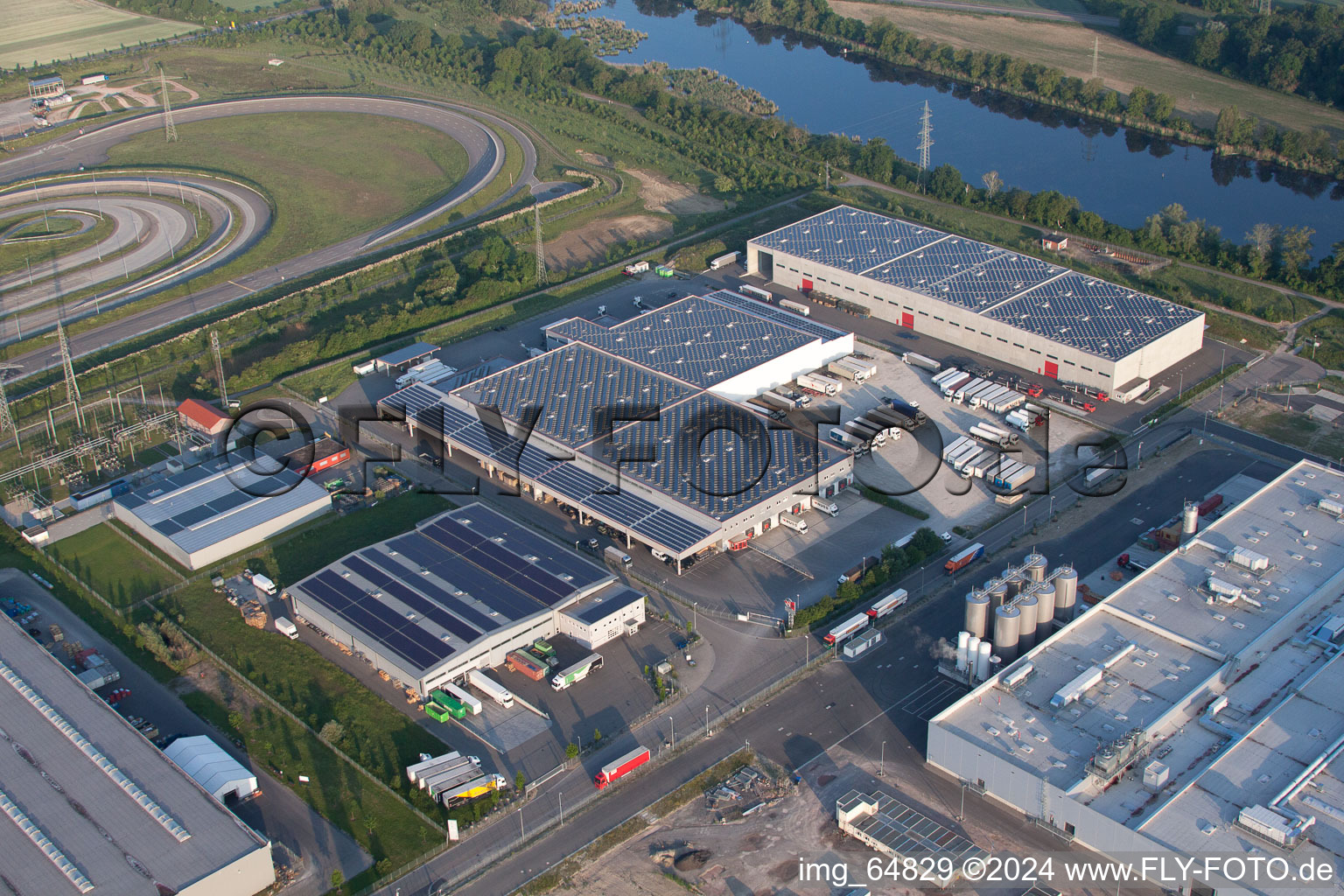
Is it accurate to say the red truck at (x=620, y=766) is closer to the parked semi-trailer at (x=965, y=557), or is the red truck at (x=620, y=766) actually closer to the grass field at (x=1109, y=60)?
the parked semi-trailer at (x=965, y=557)

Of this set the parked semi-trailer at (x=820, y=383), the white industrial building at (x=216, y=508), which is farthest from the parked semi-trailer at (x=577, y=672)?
the parked semi-trailer at (x=820, y=383)

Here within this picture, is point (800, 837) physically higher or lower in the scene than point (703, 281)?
lower

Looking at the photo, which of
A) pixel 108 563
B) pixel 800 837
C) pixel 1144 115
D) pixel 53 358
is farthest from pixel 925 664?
pixel 1144 115

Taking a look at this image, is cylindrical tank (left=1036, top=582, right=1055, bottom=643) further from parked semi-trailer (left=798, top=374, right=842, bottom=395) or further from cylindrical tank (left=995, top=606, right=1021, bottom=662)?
parked semi-trailer (left=798, top=374, right=842, bottom=395)

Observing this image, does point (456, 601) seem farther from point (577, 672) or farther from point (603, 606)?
point (577, 672)

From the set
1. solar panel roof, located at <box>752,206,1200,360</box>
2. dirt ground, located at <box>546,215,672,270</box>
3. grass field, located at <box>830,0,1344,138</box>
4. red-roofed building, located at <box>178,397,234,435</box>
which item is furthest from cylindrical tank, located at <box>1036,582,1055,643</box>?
grass field, located at <box>830,0,1344,138</box>

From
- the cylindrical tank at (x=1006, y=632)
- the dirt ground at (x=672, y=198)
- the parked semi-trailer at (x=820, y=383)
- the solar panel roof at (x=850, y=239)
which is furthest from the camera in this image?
the dirt ground at (x=672, y=198)

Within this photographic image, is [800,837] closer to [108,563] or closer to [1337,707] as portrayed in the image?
[1337,707]
